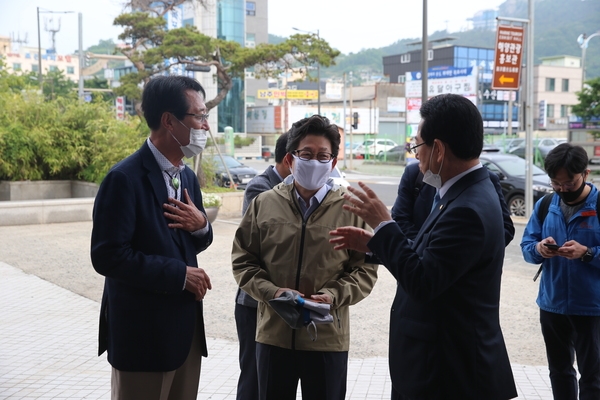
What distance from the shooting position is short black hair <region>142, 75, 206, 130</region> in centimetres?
313

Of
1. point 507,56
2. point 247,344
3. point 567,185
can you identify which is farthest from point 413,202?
point 507,56

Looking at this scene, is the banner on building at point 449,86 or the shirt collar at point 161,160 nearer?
the shirt collar at point 161,160

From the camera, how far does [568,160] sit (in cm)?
411

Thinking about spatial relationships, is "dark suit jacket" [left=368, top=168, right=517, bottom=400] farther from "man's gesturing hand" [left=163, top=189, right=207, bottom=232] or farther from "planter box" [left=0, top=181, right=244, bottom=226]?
"planter box" [left=0, top=181, right=244, bottom=226]

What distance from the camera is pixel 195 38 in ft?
73.2

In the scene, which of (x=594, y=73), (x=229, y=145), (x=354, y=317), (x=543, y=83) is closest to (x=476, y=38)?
(x=594, y=73)

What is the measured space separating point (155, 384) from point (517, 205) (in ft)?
48.7

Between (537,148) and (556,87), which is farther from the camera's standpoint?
(556,87)

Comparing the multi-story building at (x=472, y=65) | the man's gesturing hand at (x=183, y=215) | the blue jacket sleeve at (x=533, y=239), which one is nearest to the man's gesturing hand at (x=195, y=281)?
the man's gesturing hand at (x=183, y=215)

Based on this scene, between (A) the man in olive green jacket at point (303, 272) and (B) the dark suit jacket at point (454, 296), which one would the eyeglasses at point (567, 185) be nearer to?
(A) the man in olive green jacket at point (303, 272)

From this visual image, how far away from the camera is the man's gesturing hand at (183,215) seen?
3006mm

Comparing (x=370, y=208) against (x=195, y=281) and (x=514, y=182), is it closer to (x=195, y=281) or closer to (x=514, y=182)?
(x=195, y=281)

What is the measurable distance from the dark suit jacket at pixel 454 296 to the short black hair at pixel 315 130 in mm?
953

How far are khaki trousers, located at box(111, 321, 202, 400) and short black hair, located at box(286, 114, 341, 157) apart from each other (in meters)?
1.20
